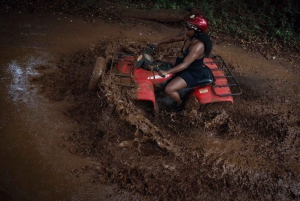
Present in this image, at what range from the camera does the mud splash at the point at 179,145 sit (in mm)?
3990

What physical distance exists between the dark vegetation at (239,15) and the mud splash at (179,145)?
255 centimetres

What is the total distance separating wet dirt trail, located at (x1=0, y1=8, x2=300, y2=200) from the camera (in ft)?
12.4

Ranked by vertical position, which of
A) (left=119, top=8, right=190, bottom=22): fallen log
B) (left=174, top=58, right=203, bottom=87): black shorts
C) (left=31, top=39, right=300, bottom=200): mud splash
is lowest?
(left=31, top=39, right=300, bottom=200): mud splash

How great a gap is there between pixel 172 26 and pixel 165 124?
3.87m

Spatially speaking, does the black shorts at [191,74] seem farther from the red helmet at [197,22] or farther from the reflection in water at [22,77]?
the reflection in water at [22,77]

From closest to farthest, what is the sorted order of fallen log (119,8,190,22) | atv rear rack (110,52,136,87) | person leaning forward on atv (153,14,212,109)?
person leaning forward on atv (153,14,212,109), atv rear rack (110,52,136,87), fallen log (119,8,190,22)

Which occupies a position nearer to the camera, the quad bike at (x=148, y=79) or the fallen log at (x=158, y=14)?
the quad bike at (x=148, y=79)

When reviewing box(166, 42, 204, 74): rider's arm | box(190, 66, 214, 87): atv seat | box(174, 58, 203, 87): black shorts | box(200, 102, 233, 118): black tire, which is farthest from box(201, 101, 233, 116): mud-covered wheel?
box(166, 42, 204, 74): rider's arm

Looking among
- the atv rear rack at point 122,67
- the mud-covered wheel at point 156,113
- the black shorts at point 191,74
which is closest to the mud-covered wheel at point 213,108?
the black shorts at point 191,74

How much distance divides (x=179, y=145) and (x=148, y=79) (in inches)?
52.5

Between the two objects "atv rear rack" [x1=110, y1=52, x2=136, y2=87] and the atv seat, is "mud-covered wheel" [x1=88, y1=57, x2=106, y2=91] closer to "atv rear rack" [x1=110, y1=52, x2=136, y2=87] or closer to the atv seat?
"atv rear rack" [x1=110, y1=52, x2=136, y2=87]

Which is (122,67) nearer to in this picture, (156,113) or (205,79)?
(156,113)

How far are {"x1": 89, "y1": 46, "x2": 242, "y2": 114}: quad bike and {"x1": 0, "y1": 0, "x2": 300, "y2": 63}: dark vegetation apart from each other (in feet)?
9.71

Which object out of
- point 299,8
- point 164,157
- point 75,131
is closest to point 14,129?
point 75,131
